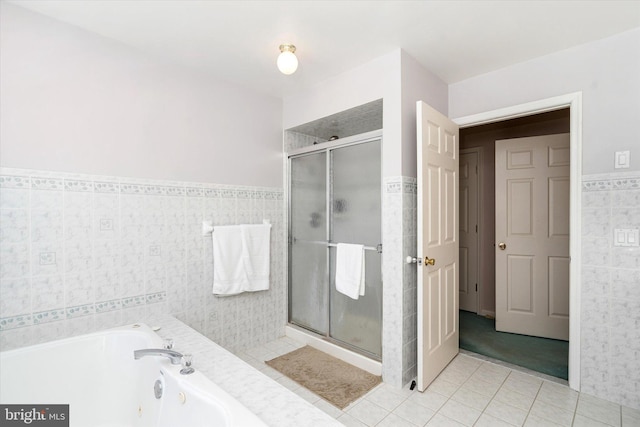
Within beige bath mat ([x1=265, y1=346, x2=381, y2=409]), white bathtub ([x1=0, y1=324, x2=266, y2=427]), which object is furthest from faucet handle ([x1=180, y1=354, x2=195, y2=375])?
beige bath mat ([x1=265, y1=346, x2=381, y2=409])

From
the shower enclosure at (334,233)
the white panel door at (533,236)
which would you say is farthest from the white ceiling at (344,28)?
the white panel door at (533,236)

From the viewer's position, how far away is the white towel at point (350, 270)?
239cm

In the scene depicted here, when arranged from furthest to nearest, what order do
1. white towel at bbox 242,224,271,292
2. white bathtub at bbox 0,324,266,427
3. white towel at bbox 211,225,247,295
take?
white towel at bbox 242,224,271,292, white towel at bbox 211,225,247,295, white bathtub at bbox 0,324,266,427

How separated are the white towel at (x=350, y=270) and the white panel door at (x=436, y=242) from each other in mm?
512

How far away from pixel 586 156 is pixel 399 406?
6.65 ft

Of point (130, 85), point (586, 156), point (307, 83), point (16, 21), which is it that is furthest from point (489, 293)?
point (16, 21)

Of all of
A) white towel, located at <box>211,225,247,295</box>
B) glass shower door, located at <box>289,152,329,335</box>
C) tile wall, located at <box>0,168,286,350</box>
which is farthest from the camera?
glass shower door, located at <box>289,152,329,335</box>

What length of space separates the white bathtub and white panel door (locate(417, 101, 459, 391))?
1409 millimetres

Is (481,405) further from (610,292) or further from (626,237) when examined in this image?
(626,237)

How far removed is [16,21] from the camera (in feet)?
5.30

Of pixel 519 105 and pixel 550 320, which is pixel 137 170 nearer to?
pixel 519 105

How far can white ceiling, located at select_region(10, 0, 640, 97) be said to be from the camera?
1645mm

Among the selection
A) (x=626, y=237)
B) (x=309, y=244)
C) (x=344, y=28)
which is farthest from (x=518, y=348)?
(x=344, y=28)

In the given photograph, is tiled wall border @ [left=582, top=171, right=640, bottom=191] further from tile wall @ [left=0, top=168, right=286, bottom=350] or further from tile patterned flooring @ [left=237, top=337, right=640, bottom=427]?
tile wall @ [left=0, top=168, right=286, bottom=350]
